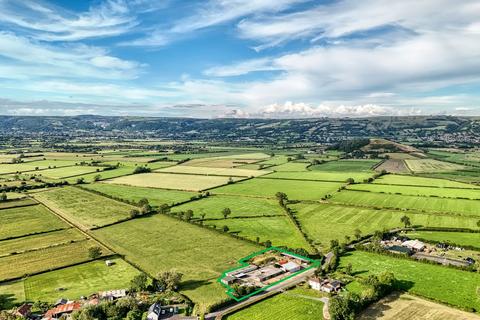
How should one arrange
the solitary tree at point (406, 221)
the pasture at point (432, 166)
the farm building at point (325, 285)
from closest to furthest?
the farm building at point (325, 285), the solitary tree at point (406, 221), the pasture at point (432, 166)

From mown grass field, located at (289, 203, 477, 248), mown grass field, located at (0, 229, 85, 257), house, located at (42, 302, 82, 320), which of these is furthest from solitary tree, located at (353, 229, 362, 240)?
mown grass field, located at (0, 229, 85, 257)

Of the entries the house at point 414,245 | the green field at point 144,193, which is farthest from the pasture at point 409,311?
the green field at point 144,193

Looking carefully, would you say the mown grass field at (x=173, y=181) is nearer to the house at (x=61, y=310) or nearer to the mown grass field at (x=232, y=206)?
the mown grass field at (x=232, y=206)

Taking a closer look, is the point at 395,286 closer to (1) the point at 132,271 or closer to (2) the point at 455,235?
(2) the point at 455,235

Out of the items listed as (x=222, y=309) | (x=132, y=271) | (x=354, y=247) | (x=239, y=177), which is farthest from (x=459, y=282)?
(x=239, y=177)

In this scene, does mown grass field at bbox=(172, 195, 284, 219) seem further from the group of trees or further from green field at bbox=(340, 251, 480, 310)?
the group of trees

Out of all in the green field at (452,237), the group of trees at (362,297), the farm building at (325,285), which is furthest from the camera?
the green field at (452,237)
